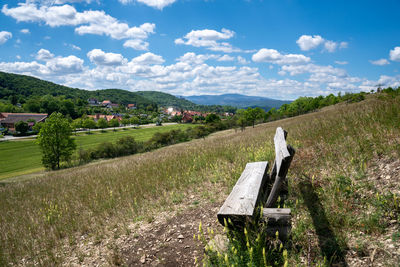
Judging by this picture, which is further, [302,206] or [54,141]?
[54,141]

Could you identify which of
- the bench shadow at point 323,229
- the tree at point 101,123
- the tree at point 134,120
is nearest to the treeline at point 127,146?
the bench shadow at point 323,229

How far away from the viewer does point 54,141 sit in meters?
33.4

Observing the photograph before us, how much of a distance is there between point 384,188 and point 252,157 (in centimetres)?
321

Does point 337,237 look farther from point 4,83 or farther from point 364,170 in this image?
point 4,83

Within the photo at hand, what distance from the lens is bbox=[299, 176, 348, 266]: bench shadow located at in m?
2.24

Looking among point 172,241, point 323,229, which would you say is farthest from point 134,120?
point 323,229

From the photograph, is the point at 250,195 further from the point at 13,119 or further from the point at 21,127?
the point at 13,119

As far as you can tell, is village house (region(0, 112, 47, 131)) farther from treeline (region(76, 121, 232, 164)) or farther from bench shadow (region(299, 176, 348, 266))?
bench shadow (region(299, 176, 348, 266))

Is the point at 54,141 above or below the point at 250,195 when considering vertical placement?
below

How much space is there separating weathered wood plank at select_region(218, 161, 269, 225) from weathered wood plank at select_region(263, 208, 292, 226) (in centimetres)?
17

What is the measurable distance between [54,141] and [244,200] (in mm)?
39859

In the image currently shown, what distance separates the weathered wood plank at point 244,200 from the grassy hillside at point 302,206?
1.49 feet

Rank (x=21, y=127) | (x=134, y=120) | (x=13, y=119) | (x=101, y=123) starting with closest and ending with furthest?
1. (x=21, y=127)
2. (x=13, y=119)
3. (x=101, y=123)
4. (x=134, y=120)

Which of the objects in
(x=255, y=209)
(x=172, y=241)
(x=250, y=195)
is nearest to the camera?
(x=255, y=209)
